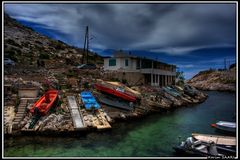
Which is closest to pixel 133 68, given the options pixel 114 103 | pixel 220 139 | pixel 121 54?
pixel 121 54

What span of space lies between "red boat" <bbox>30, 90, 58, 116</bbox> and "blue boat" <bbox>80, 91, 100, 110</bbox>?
3.16 meters

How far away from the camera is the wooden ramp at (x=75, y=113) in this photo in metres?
16.8

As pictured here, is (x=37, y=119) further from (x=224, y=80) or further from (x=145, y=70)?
(x=224, y=80)

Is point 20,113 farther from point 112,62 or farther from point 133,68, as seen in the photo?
point 133,68

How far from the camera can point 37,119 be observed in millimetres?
17078

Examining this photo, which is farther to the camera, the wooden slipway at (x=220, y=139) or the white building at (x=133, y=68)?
the white building at (x=133, y=68)

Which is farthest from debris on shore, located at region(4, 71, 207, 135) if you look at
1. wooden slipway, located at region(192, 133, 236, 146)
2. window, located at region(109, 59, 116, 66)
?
window, located at region(109, 59, 116, 66)

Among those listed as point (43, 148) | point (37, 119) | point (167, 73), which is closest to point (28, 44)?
point (167, 73)

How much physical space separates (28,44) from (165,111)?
137 ft

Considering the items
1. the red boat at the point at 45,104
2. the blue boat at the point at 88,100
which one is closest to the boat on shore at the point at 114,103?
the blue boat at the point at 88,100

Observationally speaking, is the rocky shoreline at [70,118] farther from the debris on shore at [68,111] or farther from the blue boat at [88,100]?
the blue boat at [88,100]

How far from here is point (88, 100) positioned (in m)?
21.8

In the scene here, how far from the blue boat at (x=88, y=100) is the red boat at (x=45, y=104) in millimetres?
3162

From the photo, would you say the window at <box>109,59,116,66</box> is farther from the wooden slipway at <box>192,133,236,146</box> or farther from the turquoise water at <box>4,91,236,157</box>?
the wooden slipway at <box>192,133,236,146</box>
